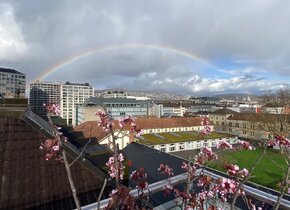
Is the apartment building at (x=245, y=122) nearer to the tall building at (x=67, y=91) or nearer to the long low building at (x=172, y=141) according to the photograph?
the long low building at (x=172, y=141)

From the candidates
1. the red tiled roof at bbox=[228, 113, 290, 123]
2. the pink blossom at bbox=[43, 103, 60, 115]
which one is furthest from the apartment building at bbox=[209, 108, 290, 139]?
the pink blossom at bbox=[43, 103, 60, 115]

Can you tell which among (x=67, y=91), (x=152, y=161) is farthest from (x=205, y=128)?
(x=67, y=91)

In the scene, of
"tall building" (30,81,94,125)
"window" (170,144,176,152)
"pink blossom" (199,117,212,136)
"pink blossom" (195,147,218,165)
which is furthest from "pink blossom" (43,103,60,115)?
"tall building" (30,81,94,125)

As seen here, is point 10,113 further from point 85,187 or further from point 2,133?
point 85,187

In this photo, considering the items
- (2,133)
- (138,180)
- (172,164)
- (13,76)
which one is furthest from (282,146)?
(13,76)

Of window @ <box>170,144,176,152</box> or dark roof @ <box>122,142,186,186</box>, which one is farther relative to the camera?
window @ <box>170,144,176,152</box>

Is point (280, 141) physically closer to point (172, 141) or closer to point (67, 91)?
point (172, 141)

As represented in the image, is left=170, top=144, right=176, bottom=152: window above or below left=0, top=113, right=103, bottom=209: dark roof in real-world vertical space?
below

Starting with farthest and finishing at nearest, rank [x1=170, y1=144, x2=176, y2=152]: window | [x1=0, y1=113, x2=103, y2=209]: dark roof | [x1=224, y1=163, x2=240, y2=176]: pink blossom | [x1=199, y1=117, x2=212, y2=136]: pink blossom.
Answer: [x1=170, y1=144, x2=176, y2=152]: window
[x1=0, y1=113, x2=103, y2=209]: dark roof
[x1=199, y1=117, x2=212, y2=136]: pink blossom
[x1=224, y1=163, x2=240, y2=176]: pink blossom

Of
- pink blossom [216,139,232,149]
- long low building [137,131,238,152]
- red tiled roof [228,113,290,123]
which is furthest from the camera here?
red tiled roof [228,113,290,123]

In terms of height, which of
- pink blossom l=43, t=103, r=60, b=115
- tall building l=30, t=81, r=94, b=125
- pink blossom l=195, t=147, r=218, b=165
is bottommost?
pink blossom l=195, t=147, r=218, b=165

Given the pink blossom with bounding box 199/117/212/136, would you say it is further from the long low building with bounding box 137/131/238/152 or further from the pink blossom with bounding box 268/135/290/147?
the long low building with bounding box 137/131/238/152

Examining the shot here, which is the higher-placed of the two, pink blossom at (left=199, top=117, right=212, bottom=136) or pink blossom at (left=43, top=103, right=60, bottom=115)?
pink blossom at (left=43, top=103, right=60, bottom=115)

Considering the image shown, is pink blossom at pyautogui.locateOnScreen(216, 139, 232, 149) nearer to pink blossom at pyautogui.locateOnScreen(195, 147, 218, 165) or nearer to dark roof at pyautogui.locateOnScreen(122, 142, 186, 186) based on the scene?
pink blossom at pyautogui.locateOnScreen(195, 147, 218, 165)
